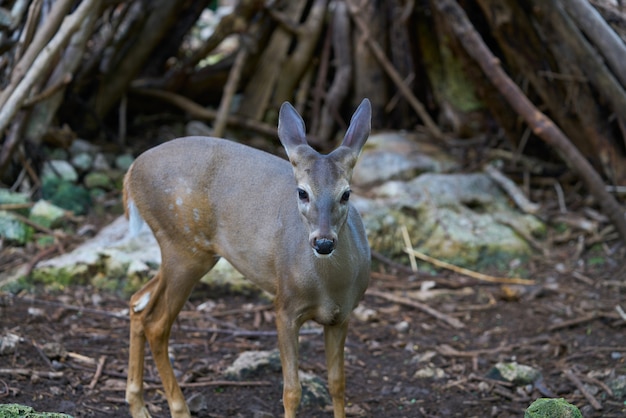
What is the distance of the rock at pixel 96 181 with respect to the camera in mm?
8641

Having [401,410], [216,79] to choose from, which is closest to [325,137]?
[216,79]

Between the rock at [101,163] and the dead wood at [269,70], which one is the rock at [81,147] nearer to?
the rock at [101,163]

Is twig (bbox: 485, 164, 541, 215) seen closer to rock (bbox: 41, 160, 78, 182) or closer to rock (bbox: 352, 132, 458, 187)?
rock (bbox: 352, 132, 458, 187)

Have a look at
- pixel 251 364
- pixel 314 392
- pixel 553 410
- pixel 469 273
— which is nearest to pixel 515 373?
pixel 314 392

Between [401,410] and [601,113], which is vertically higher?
[601,113]

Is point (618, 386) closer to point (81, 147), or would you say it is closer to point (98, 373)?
point (98, 373)

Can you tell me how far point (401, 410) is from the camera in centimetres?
504

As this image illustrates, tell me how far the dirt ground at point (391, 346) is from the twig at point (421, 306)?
0.05 feet

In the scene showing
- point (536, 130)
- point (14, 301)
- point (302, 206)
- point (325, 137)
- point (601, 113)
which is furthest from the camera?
point (325, 137)

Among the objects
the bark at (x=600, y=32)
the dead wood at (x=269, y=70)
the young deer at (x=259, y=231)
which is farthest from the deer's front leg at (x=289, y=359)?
the dead wood at (x=269, y=70)

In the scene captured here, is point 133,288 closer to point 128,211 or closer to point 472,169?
point 128,211

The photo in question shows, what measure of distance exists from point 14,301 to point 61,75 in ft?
8.28

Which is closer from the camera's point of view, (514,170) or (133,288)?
(133,288)

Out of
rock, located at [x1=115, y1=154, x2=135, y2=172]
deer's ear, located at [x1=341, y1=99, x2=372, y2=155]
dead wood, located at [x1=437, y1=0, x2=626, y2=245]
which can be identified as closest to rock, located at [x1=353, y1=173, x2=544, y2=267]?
dead wood, located at [x1=437, y1=0, x2=626, y2=245]
